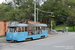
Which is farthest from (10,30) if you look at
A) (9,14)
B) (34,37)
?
→ (9,14)

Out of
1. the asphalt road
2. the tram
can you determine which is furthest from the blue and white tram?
the asphalt road

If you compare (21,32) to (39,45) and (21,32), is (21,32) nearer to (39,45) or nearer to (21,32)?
(21,32)

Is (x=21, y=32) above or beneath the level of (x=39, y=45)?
above

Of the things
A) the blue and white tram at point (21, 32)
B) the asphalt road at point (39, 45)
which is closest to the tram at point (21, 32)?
the blue and white tram at point (21, 32)

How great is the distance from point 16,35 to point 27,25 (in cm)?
296

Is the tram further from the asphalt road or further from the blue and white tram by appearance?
the asphalt road

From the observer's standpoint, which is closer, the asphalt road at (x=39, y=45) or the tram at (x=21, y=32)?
the asphalt road at (x=39, y=45)

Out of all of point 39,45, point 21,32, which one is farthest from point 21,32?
point 39,45

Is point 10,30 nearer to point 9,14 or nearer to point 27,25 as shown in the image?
point 27,25

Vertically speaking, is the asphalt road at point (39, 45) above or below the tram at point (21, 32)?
below

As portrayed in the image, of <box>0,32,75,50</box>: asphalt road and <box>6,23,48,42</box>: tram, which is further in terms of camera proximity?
<box>6,23,48,42</box>: tram

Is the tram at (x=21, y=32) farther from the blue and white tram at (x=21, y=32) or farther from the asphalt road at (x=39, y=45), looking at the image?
the asphalt road at (x=39, y=45)

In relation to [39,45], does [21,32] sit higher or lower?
higher

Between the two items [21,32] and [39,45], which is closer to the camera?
[39,45]
